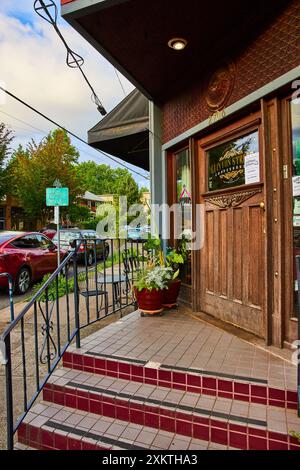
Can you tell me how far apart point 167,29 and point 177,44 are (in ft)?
0.96

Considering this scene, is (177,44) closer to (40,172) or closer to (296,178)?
(296,178)

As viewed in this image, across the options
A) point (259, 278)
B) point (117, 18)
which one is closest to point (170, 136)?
point (117, 18)

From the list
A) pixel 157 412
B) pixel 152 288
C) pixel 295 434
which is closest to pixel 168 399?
pixel 157 412

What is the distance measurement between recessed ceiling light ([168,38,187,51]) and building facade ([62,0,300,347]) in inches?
0.7

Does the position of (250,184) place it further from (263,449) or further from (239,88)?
(263,449)

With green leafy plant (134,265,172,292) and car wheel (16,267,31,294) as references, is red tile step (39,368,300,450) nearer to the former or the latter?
green leafy plant (134,265,172,292)

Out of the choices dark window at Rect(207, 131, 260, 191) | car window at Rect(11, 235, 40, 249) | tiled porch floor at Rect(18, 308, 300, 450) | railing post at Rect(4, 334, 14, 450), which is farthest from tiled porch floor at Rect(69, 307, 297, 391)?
car window at Rect(11, 235, 40, 249)

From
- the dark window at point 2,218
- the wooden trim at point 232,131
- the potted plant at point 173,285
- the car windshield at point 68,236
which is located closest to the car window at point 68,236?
the car windshield at point 68,236

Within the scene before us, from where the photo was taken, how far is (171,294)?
4.00 metres

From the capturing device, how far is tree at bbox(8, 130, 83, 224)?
1798 centimetres

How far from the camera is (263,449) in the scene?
1.89 metres

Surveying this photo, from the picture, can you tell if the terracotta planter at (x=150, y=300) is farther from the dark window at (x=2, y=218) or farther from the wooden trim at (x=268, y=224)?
the dark window at (x=2, y=218)

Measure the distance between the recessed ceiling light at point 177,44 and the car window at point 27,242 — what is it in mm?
5290

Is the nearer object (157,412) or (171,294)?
(157,412)
